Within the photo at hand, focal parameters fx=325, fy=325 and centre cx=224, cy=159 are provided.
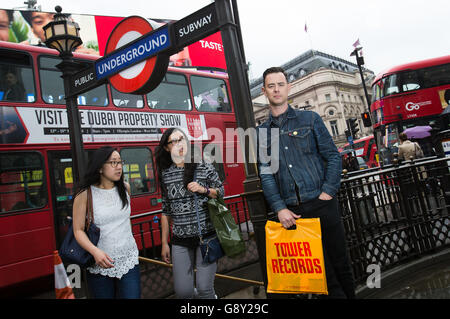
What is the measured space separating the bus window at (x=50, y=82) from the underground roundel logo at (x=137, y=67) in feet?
10.9

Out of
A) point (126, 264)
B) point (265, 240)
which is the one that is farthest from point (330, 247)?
point (126, 264)

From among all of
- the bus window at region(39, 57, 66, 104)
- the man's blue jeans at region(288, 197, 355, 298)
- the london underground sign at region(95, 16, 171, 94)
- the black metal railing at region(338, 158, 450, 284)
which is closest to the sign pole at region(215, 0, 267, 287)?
the man's blue jeans at region(288, 197, 355, 298)

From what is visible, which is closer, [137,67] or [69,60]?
[137,67]

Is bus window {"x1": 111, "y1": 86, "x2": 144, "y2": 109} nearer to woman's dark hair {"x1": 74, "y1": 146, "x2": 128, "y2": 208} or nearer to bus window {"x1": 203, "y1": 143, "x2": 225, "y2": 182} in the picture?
bus window {"x1": 203, "y1": 143, "x2": 225, "y2": 182}

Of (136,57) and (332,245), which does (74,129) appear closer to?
(136,57)

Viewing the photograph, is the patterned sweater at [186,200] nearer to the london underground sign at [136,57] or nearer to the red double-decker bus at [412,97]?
the london underground sign at [136,57]

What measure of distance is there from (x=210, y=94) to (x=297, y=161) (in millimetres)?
6799

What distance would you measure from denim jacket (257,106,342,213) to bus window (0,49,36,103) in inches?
210

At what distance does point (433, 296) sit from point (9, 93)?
22.8ft

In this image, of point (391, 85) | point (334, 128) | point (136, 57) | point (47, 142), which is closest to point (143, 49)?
point (136, 57)

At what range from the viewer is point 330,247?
2.40 meters

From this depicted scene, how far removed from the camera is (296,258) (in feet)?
7.52

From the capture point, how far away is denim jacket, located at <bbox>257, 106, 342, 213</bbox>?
2.37 meters

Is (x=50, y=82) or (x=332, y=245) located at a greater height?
(x=50, y=82)
